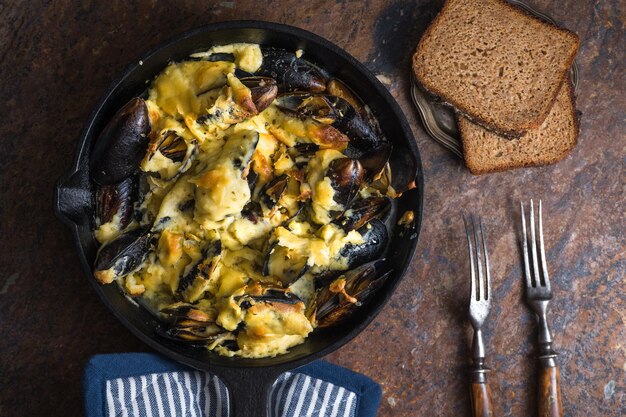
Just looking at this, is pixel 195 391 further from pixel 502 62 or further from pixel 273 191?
pixel 502 62

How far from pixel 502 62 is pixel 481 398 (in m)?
1.54

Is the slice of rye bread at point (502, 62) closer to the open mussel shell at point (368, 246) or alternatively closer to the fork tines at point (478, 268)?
the fork tines at point (478, 268)

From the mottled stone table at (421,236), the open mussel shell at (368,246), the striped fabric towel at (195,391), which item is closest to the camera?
the open mussel shell at (368,246)

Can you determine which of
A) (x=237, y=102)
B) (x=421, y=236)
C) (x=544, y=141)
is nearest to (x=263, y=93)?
(x=237, y=102)

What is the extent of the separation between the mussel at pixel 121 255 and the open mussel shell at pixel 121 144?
0.78 feet

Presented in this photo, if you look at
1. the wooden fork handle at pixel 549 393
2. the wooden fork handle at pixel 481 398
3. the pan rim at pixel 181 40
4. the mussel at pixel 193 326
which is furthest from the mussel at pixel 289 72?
the wooden fork handle at pixel 549 393

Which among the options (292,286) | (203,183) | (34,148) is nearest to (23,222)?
(34,148)

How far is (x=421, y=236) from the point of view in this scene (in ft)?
10.6

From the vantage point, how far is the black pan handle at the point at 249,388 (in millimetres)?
→ 2682

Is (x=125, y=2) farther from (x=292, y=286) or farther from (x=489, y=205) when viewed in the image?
(x=489, y=205)

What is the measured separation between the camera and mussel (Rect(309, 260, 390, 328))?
269 centimetres

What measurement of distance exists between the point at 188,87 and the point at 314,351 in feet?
3.80

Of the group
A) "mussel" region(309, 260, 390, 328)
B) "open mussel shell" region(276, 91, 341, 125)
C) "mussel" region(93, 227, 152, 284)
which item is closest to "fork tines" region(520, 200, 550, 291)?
"mussel" region(309, 260, 390, 328)

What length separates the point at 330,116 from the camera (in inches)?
106
